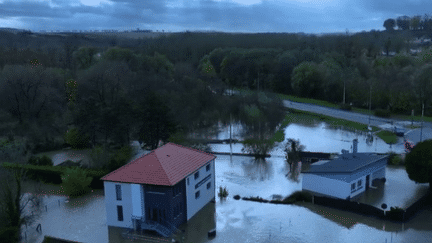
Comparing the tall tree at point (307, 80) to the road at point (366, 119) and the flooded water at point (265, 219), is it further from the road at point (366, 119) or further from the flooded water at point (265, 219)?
the flooded water at point (265, 219)

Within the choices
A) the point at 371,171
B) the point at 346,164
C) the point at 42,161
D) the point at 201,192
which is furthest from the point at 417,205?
the point at 42,161

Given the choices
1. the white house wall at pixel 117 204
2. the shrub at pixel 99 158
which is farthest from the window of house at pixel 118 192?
the shrub at pixel 99 158

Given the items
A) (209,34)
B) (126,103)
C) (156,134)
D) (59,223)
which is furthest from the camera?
(209,34)

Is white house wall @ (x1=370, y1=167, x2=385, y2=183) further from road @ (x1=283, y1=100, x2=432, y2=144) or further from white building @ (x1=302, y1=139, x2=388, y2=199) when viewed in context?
road @ (x1=283, y1=100, x2=432, y2=144)

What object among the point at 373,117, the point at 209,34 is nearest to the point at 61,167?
the point at 373,117

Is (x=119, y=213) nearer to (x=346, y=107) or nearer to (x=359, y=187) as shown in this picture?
(x=359, y=187)

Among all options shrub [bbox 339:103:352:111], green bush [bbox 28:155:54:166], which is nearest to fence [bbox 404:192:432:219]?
green bush [bbox 28:155:54:166]

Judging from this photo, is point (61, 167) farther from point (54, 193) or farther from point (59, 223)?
point (59, 223)
